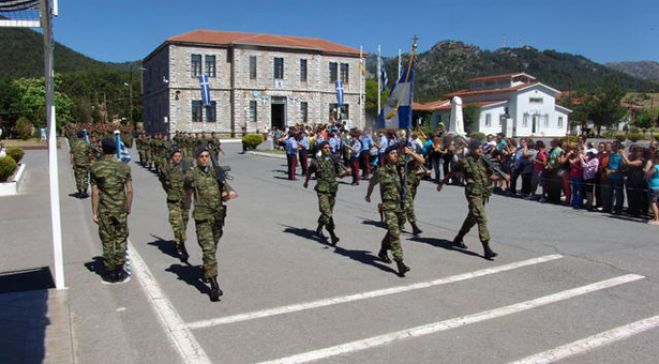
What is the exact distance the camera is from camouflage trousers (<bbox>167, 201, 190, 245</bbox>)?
8.66 meters

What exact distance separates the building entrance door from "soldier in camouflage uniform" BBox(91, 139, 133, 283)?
51393 mm

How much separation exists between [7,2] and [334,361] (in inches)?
221

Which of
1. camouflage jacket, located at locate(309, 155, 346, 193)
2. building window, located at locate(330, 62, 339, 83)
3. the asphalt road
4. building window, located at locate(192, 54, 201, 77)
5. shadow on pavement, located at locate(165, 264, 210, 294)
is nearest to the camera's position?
the asphalt road

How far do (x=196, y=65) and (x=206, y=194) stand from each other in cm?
5117

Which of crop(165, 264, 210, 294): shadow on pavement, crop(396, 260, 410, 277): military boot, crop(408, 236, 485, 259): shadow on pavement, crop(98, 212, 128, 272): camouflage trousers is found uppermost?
crop(98, 212, 128, 272): camouflage trousers

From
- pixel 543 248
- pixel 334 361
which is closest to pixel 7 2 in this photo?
pixel 334 361

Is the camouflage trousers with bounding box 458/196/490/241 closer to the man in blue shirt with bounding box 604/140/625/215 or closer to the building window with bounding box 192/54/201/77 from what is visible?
the man in blue shirt with bounding box 604/140/625/215

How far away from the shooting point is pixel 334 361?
4.97 meters

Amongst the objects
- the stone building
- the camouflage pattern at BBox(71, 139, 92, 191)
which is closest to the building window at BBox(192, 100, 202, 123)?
the stone building

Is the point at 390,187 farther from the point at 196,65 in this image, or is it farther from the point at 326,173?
the point at 196,65

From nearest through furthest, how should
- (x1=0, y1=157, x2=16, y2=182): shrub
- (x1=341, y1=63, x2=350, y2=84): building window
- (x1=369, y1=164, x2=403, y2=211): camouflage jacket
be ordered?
(x1=369, y1=164, x2=403, y2=211): camouflage jacket → (x1=0, y1=157, x2=16, y2=182): shrub → (x1=341, y1=63, x2=350, y2=84): building window

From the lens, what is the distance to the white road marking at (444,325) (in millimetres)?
5117

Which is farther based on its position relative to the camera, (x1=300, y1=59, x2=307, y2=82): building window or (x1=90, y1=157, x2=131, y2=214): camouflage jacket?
(x1=300, y1=59, x2=307, y2=82): building window

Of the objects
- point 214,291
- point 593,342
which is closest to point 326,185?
point 214,291
